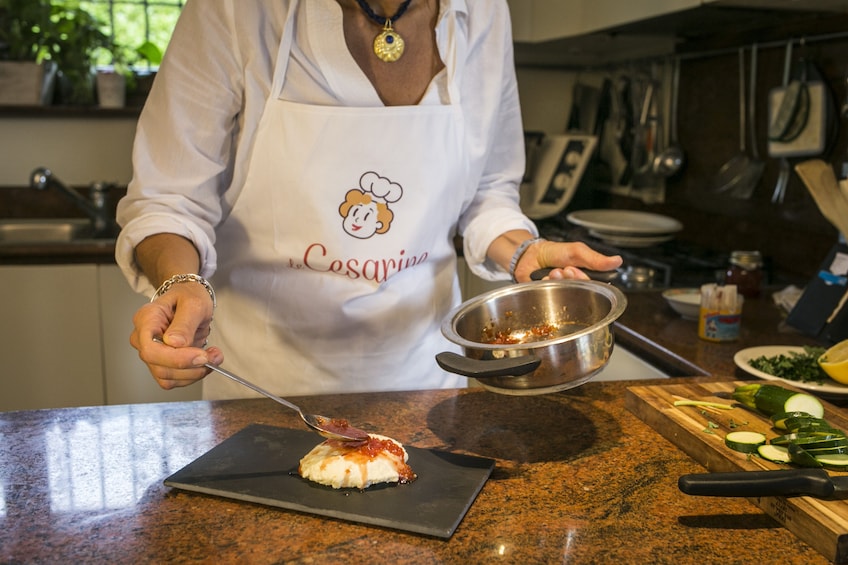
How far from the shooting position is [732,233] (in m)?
2.52

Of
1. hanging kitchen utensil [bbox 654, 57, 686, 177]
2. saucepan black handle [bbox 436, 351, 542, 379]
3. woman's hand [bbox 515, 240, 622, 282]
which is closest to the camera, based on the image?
saucepan black handle [bbox 436, 351, 542, 379]

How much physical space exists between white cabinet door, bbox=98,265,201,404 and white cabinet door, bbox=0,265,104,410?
0.03 m

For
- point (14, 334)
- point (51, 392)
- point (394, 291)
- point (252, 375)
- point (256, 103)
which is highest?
point (256, 103)

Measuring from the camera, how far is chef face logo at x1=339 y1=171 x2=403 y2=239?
1.25 metres

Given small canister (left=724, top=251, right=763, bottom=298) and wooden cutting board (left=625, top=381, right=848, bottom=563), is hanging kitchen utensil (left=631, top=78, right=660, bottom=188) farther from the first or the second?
wooden cutting board (left=625, top=381, right=848, bottom=563)

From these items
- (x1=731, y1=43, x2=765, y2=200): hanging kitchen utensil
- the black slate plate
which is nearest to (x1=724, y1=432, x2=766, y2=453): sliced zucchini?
the black slate plate

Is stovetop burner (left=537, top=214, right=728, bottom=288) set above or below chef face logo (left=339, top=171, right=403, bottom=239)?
below

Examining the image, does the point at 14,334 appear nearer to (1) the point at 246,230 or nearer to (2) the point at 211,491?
(1) the point at 246,230

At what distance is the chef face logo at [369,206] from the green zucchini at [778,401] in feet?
1.91

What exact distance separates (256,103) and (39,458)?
57 centimetres

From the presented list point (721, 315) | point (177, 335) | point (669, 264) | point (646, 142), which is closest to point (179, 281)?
point (177, 335)

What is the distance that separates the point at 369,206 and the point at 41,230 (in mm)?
2222

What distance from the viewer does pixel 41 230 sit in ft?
9.94


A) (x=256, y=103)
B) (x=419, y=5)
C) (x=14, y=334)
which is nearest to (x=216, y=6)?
(x=256, y=103)
